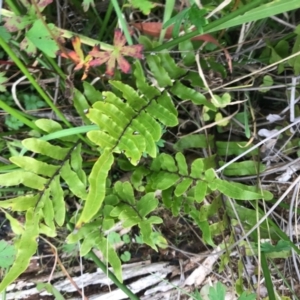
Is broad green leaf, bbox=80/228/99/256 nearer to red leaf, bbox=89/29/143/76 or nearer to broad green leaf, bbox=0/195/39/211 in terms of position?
broad green leaf, bbox=0/195/39/211

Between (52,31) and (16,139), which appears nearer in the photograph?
(52,31)

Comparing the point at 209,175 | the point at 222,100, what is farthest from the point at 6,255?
the point at 222,100

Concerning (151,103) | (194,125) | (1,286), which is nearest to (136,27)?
(151,103)

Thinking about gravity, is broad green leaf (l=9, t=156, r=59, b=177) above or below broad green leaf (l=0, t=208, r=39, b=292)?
above

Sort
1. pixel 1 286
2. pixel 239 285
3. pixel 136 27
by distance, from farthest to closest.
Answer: pixel 239 285 → pixel 136 27 → pixel 1 286

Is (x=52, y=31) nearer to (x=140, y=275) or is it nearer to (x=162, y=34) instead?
(x=162, y=34)

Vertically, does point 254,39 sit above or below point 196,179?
above

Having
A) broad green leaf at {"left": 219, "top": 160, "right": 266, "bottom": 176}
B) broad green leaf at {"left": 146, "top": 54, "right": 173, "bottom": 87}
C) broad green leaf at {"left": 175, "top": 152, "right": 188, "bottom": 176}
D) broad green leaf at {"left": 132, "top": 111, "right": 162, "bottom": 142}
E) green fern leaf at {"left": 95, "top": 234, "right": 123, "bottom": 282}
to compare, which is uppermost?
broad green leaf at {"left": 146, "top": 54, "right": 173, "bottom": 87}

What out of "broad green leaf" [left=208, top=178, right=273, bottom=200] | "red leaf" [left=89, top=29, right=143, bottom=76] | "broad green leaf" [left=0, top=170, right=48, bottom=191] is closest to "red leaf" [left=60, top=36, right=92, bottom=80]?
"red leaf" [left=89, top=29, right=143, bottom=76]
